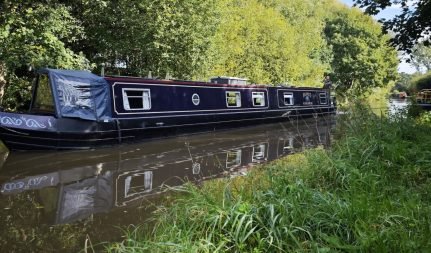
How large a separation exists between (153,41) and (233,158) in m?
6.15

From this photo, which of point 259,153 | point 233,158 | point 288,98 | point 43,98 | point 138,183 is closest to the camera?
point 138,183

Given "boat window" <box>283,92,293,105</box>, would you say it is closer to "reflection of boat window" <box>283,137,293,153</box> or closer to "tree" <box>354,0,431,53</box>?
"reflection of boat window" <box>283,137,293,153</box>

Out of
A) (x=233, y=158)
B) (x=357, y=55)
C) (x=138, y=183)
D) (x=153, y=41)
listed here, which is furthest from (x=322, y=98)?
(x=357, y=55)

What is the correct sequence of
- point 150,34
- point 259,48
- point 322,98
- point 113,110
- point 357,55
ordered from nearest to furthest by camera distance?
1. point 113,110
2. point 150,34
3. point 322,98
4. point 259,48
5. point 357,55

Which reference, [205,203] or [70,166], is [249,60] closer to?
[70,166]

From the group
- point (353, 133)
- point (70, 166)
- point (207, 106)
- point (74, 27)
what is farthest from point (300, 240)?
point (74, 27)

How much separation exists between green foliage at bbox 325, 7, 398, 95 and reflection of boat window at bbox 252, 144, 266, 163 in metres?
23.5

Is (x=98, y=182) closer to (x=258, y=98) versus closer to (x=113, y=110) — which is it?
(x=113, y=110)

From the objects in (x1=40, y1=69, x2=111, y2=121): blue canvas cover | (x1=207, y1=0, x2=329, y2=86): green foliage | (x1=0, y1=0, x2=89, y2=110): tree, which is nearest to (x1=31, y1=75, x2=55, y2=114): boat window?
(x1=40, y1=69, x2=111, y2=121): blue canvas cover

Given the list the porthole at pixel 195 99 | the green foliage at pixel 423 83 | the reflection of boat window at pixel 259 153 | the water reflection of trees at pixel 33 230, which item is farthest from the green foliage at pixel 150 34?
the green foliage at pixel 423 83

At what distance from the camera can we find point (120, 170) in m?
7.24

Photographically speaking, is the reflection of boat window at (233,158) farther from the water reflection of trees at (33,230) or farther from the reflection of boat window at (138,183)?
the water reflection of trees at (33,230)

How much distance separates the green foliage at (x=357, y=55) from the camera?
107ft

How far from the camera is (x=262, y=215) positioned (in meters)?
3.14
